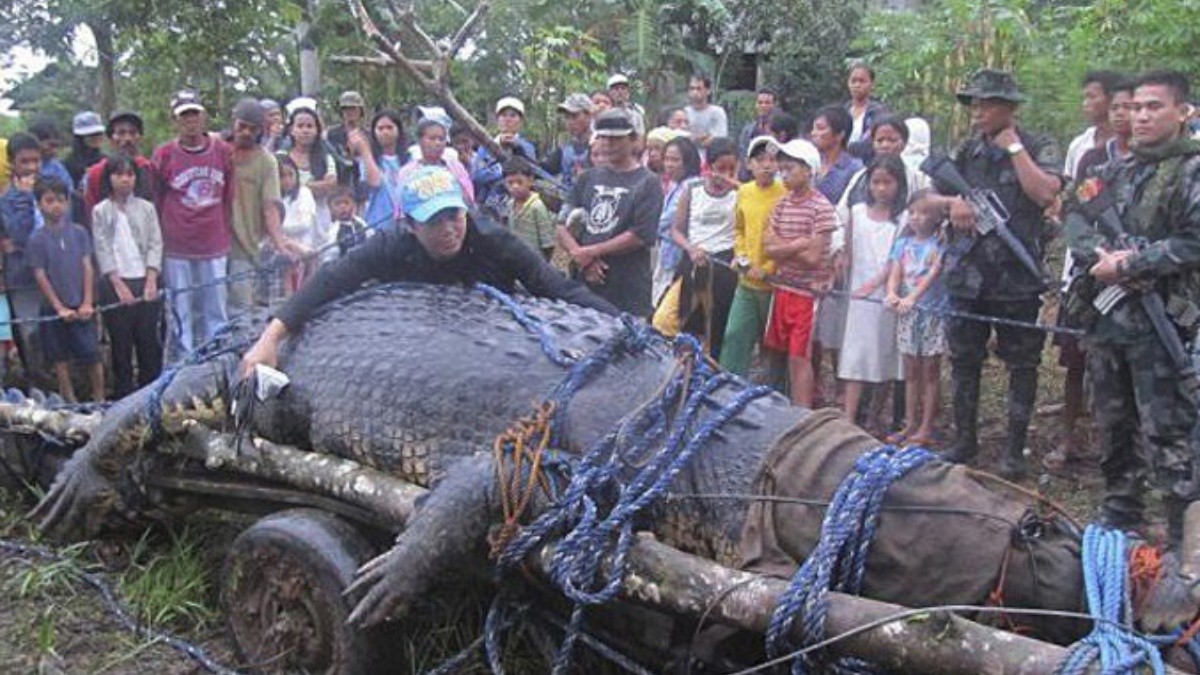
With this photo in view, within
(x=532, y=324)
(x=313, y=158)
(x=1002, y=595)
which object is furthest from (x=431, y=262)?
(x=313, y=158)

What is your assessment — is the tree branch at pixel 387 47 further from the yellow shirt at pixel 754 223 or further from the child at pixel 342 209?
the yellow shirt at pixel 754 223

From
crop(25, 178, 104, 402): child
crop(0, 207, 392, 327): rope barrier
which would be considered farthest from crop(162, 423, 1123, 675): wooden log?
crop(25, 178, 104, 402): child

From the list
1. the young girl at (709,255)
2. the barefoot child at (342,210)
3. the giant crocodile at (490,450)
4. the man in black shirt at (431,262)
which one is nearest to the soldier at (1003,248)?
the young girl at (709,255)

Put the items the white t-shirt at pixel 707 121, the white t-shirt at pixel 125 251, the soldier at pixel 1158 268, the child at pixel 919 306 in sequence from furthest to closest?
the white t-shirt at pixel 707 121, the white t-shirt at pixel 125 251, the child at pixel 919 306, the soldier at pixel 1158 268

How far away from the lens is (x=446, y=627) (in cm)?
375

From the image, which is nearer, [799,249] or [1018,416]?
[1018,416]

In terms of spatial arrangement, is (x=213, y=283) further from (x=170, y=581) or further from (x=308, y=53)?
(x=308, y=53)

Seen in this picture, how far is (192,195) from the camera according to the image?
7242mm

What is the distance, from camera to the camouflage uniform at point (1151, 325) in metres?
4.55

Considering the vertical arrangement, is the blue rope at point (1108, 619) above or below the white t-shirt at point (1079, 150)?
below

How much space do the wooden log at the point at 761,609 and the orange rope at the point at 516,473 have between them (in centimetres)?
12

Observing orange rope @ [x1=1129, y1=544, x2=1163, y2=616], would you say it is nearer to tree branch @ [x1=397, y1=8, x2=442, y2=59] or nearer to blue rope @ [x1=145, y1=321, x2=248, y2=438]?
blue rope @ [x1=145, y1=321, x2=248, y2=438]

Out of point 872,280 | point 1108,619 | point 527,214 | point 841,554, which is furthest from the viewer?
point 527,214

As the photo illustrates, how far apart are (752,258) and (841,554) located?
3.68 meters
